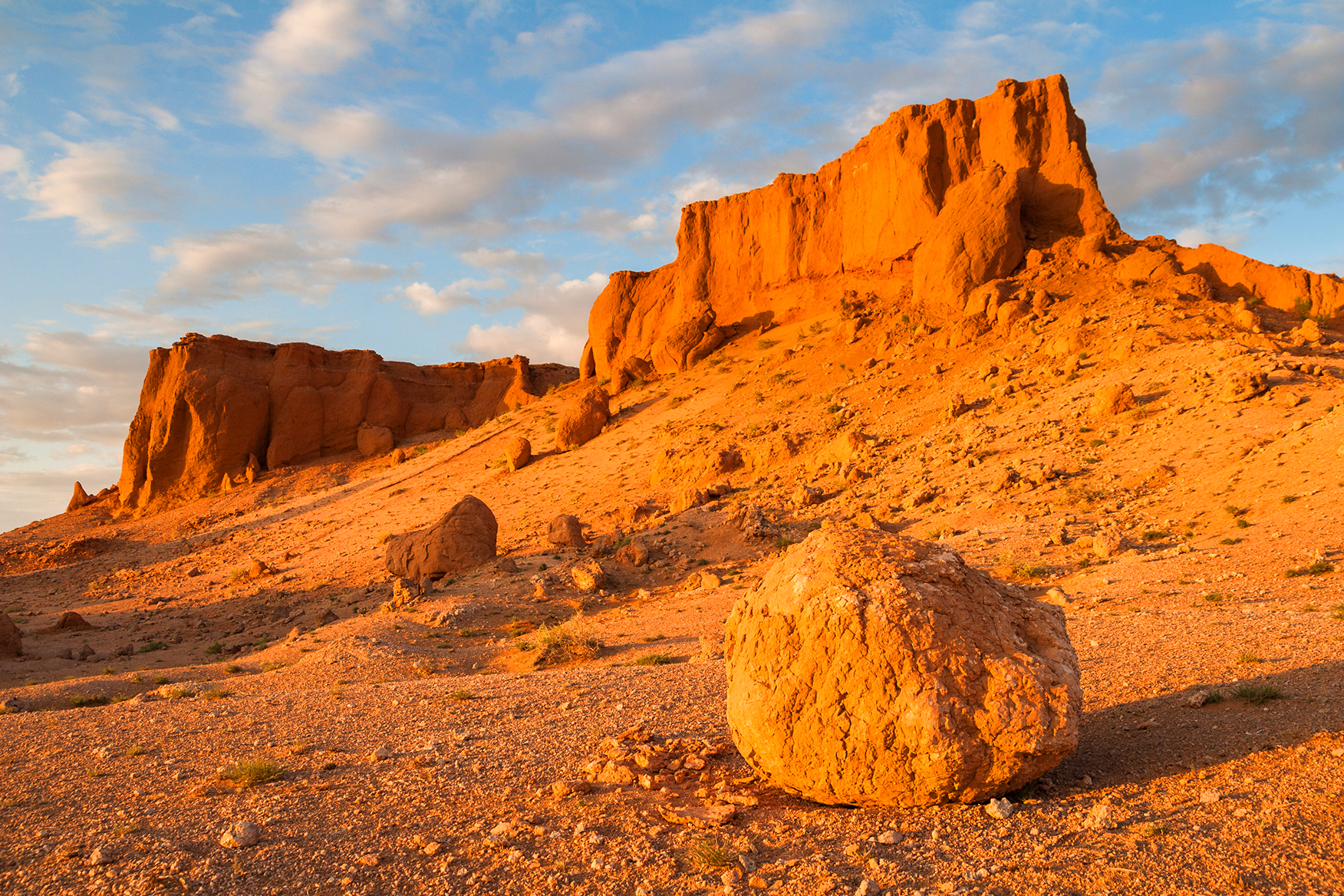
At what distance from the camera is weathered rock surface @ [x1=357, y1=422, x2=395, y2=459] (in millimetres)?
42594

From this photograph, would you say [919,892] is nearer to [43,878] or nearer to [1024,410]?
[43,878]

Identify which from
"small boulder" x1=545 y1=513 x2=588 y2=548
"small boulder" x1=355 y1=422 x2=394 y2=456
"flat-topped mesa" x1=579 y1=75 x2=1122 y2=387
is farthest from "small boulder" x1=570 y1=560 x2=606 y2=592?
"small boulder" x1=355 y1=422 x2=394 y2=456

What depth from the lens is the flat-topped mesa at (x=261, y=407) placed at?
3997 cm

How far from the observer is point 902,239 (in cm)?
2872

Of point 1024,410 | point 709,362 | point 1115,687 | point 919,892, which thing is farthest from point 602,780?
point 709,362

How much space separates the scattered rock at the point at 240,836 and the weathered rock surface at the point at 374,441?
132 feet

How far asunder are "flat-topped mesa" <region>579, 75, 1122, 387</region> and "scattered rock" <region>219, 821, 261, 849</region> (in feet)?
82.8

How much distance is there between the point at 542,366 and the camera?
51594mm

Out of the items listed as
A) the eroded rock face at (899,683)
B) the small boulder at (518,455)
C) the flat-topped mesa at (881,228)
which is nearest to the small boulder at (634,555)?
the small boulder at (518,455)

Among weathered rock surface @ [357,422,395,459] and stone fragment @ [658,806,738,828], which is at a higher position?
weathered rock surface @ [357,422,395,459]

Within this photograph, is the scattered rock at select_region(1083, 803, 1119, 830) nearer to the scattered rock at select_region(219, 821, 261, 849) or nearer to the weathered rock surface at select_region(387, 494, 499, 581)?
the scattered rock at select_region(219, 821, 261, 849)

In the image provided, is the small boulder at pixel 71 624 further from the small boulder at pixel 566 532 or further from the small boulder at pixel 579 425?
the small boulder at pixel 579 425

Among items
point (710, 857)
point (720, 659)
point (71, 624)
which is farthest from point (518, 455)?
point (710, 857)

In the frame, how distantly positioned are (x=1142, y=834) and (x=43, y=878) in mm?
5799
